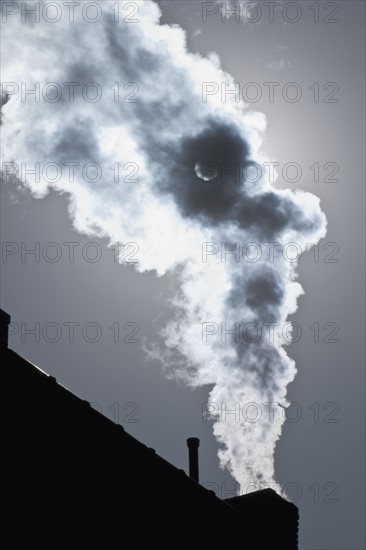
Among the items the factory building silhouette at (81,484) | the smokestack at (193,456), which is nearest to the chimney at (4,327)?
the factory building silhouette at (81,484)

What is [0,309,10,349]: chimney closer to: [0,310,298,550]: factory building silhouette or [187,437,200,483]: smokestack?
[0,310,298,550]: factory building silhouette

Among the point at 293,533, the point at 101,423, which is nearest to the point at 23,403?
the point at 101,423

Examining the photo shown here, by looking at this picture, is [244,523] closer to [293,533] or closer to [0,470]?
[293,533]

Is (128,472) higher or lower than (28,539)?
higher

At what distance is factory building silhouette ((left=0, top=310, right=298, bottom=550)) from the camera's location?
31.4 feet

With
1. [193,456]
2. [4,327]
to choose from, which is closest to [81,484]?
[4,327]

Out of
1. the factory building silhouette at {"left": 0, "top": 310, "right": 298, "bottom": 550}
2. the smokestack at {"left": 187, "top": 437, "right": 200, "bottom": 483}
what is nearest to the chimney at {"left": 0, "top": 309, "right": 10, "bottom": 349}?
the factory building silhouette at {"left": 0, "top": 310, "right": 298, "bottom": 550}

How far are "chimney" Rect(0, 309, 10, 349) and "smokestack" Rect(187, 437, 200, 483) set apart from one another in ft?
27.5

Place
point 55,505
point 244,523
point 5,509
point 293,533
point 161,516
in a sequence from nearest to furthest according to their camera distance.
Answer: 1. point 5,509
2. point 55,505
3. point 161,516
4. point 244,523
5. point 293,533

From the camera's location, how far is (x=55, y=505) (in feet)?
32.3

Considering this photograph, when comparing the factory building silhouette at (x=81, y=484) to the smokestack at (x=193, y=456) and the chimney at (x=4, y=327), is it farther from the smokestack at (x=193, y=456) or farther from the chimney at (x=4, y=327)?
the smokestack at (x=193, y=456)

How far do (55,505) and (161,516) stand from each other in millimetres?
2789

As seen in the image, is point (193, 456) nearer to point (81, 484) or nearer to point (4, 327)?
point (81, 484)

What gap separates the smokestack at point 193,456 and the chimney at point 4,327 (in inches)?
330
